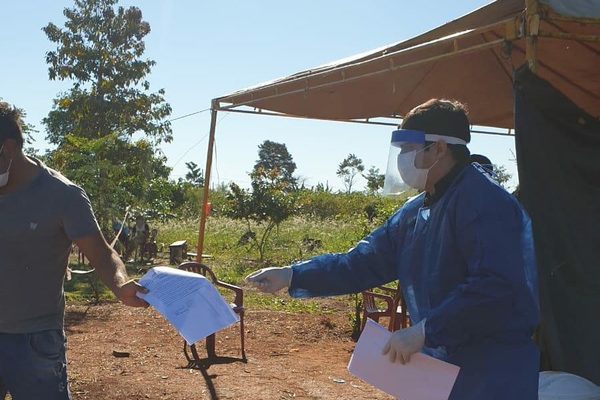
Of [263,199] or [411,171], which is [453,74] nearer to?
[411,171]

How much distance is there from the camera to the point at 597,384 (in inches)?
160

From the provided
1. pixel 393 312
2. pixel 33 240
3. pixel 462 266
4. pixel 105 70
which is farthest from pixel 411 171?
pixel 105 70

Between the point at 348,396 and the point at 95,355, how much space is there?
8.24ft

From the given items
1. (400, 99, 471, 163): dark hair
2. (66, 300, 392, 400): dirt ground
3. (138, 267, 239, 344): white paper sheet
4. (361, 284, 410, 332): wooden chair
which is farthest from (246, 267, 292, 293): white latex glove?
(361, 284, 410, 332): wooden chair

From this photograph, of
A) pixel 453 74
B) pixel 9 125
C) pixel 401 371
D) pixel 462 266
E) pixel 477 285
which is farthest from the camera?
pixel 453 74

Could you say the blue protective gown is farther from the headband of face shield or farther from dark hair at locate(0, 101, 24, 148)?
dark hair at locate(0, 101, 24, 148)

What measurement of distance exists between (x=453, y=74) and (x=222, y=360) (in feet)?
12.9

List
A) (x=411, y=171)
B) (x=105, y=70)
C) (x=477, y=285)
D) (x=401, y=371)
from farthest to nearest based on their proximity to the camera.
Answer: (x=105, y=70), (x=411, y=171), (x=401, y=371), (x=477, y=285)

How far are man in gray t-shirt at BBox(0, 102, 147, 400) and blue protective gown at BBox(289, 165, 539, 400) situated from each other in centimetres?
107

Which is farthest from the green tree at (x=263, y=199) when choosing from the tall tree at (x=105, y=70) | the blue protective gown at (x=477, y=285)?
the blue protective gown at (x=477, y=285)

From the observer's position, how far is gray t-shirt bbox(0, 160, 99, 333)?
265 cm

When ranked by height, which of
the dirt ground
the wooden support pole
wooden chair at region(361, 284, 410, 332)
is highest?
the wooden support pole

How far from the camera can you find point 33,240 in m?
2.65

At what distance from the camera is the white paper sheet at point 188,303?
2.42 metres
